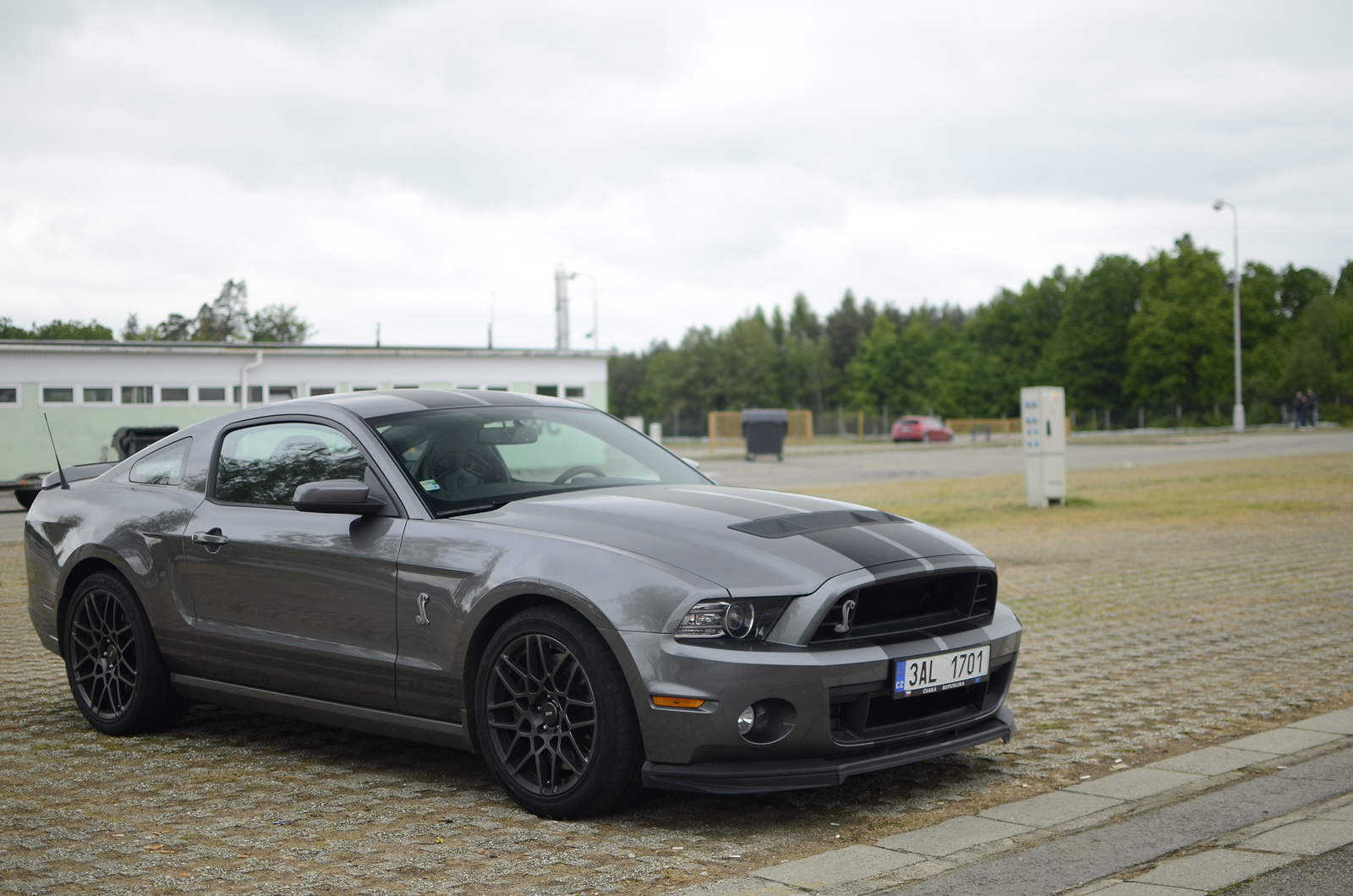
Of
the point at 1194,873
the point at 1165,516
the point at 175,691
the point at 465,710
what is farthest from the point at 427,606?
the point at 1165,516

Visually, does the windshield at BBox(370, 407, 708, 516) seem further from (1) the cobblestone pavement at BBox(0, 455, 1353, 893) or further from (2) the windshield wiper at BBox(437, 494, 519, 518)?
(1) the cobblestone pavement at BBox(0, 455, 1353, 893)

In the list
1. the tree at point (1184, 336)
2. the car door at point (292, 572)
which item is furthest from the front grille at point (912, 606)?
the tree at point (1184, 336)

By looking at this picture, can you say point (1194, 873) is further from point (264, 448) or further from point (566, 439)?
point (264, 448)

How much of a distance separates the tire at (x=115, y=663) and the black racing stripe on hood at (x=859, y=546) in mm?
3017

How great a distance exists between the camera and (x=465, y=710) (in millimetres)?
4406

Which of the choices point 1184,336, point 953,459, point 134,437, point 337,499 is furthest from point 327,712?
point 1184,336

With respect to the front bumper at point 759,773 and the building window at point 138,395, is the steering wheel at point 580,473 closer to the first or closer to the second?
the front bumper at point 759,773

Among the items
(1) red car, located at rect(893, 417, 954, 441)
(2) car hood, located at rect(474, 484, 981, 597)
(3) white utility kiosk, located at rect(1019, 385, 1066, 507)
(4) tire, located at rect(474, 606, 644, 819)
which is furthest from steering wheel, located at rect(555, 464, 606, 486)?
(1) red car, located at rect(893, 417, 954, 441)

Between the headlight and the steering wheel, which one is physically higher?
the steering wheel

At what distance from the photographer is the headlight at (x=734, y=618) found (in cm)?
396

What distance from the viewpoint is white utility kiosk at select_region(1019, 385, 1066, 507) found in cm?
1838

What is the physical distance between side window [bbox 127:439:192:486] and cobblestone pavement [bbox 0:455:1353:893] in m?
1.13

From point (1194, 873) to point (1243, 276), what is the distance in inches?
3640

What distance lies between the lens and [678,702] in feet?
12.9
